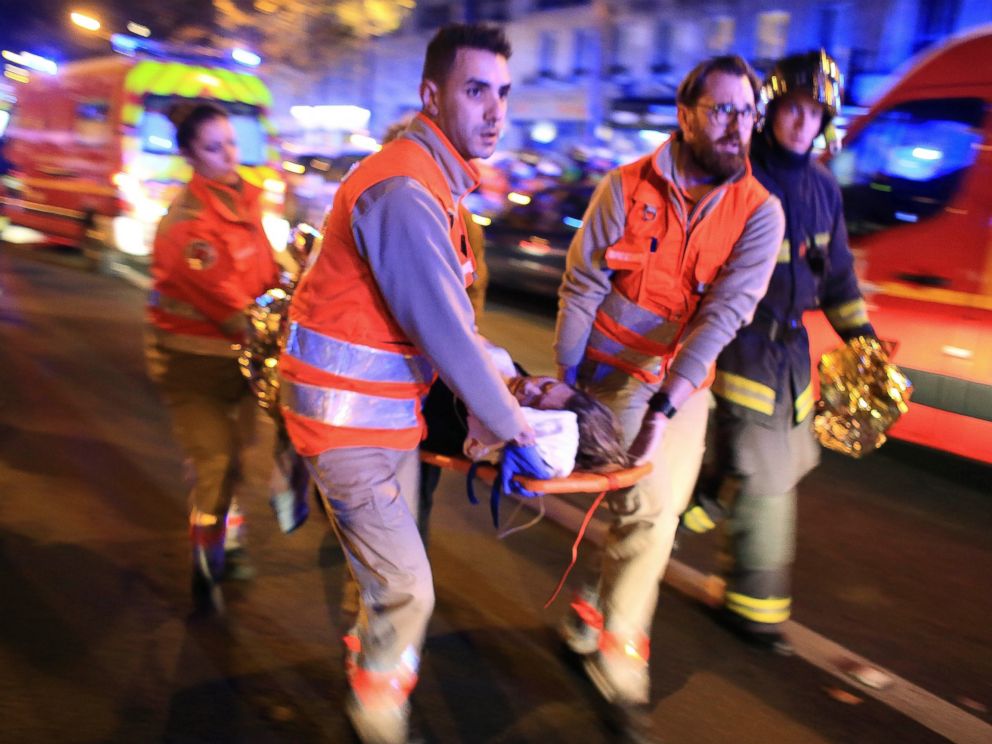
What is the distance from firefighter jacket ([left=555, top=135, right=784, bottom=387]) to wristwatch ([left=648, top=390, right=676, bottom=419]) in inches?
4.3

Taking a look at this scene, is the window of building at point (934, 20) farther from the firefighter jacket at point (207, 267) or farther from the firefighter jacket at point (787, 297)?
the firefighter jacket at point (207, 267)

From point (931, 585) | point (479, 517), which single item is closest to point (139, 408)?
point (479, 517)

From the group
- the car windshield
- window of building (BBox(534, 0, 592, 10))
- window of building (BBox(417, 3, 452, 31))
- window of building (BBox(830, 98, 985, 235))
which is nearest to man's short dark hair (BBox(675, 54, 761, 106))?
window of building (BBox(830, 98, 985, 235))

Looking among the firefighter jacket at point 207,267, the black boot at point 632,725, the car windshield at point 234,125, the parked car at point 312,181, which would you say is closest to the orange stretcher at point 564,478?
the black boot at point 632,725

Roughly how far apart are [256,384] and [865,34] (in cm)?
2469

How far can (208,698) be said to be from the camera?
3.27 m

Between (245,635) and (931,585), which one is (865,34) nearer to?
(931,585)

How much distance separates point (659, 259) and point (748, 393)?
0.76 m

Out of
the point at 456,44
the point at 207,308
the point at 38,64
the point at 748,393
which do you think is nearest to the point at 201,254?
the point at 207,308

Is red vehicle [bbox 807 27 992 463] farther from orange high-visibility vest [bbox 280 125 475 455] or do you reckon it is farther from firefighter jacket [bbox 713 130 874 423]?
orange high-visibility vest [bbox 280 125 475 455]

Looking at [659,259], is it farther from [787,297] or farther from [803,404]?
[803,404]

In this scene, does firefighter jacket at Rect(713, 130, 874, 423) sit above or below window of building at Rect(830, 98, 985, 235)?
below

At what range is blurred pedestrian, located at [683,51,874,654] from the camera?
11.5 feet

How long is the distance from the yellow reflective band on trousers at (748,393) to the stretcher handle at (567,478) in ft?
3.49
